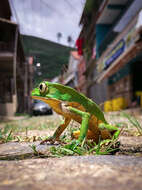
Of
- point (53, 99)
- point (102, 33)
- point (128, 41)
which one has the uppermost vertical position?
point (102, 33)

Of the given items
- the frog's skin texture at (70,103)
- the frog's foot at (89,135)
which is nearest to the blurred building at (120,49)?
the frog's foot at (89,135)

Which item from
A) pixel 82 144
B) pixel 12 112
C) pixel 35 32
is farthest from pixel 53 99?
pixel 12 112

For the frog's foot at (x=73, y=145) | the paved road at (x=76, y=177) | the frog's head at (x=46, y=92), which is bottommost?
the paved road at (x=76, y=177)

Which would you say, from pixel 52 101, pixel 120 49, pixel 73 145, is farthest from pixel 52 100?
pixel 120 49

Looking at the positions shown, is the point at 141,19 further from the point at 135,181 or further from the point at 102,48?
the point at 102,48

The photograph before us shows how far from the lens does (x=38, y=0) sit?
4.62ft

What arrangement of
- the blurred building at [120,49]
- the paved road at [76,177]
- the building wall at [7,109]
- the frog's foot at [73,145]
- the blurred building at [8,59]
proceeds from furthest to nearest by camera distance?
1. the building wall at [7,109]
2. the blurred building at [8,59]
3. the blurred building at [120,49]
4. the frog's foot at [73,145]
5. the paved road at [76,177]

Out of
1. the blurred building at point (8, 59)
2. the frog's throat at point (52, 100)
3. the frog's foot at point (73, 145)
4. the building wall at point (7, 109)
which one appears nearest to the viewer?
the frog's foot at point (73, 145)

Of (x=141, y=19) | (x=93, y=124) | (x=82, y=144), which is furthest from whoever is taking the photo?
(x=141, y=19)

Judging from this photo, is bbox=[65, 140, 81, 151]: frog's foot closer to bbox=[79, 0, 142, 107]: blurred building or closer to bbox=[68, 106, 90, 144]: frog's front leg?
bbox=[68, 106, 90, 144]: frog's front leg

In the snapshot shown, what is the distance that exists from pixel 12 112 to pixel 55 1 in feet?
48.9

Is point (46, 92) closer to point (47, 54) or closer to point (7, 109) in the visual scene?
point (47, 54)

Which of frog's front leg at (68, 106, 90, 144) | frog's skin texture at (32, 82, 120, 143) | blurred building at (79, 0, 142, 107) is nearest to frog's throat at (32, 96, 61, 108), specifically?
frog's skin texture at (32, 82, 120, 143)

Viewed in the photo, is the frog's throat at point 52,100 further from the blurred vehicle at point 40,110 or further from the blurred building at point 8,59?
the blurred vehicle at point 40,110
